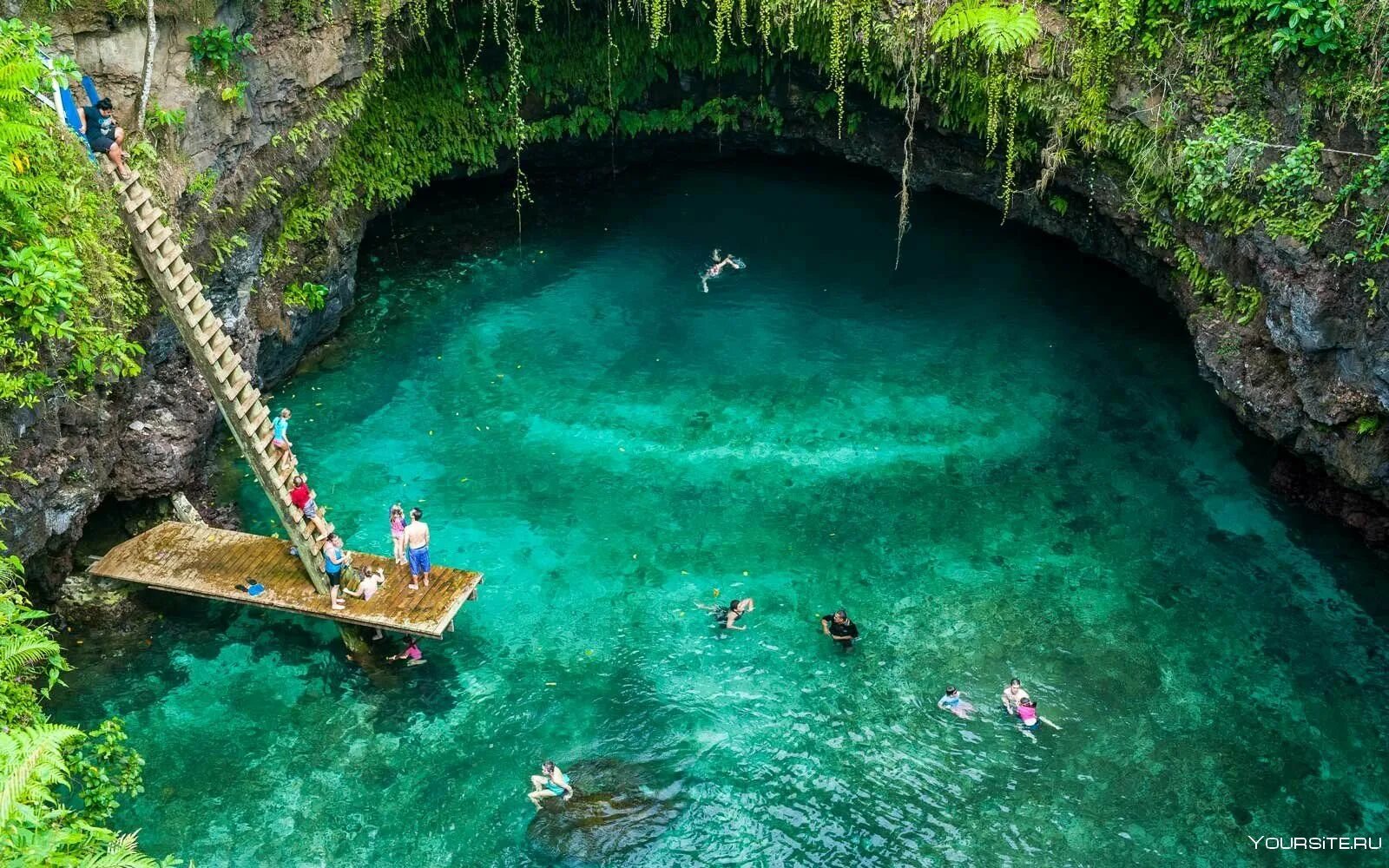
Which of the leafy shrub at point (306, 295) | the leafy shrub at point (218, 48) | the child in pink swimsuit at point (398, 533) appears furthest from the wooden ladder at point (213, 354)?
the leafy shrub at point (306, 295)

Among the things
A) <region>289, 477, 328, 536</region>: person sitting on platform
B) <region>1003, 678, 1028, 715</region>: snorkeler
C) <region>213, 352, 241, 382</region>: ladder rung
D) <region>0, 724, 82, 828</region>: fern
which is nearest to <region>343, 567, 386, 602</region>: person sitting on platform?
<region>289, 477, 328, 536</region>: person sitting on platform

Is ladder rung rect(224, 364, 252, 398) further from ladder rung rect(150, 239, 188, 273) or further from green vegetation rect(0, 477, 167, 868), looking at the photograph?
green vegetation rect(0, 477, 167, 868)

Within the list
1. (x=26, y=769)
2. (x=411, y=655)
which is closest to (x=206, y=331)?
(x=411, y=655)

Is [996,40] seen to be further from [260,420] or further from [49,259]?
[49,259]

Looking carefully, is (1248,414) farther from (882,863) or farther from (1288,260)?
(882,863)

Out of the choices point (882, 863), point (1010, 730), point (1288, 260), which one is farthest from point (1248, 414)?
point (882, 863)

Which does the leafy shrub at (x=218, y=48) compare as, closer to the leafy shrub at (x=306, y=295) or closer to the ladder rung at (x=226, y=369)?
the leafy shrub at (x=306, y=295)
